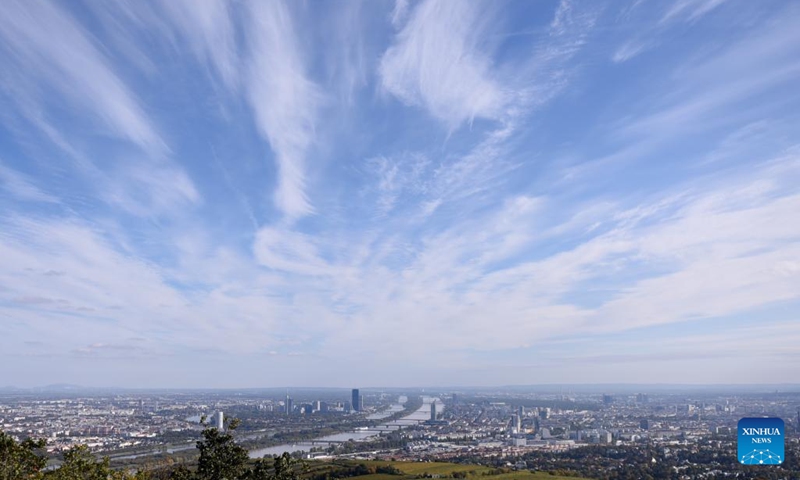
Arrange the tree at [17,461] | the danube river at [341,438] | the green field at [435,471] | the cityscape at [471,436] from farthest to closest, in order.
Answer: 1. the danube river at [341,438]
2. the cityscape at [471,436]
3. the green field at [435,471]
4. the tree at [17,461]

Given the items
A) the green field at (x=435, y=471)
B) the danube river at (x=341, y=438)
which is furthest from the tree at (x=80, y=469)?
the danube river at (x=341, y=438)

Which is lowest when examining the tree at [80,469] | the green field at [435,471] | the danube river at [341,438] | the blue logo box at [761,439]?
the danube river at [341,438]

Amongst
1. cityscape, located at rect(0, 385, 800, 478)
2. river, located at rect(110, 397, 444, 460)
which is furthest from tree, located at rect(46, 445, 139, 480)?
river, located at rect(110, 397, 444, 460)

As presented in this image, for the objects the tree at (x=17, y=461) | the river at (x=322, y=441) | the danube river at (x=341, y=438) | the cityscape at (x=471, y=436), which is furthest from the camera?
the danube river at (x=341, y=438)

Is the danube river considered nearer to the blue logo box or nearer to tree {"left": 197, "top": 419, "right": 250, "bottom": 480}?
tree {"left": 197, "top": 419, "right": 250, "bottom": 480}

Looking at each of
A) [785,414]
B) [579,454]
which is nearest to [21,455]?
[579,454]

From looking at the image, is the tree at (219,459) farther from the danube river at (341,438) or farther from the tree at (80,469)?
the danube river at (341,438)

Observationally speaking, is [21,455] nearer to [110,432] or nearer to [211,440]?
[211,440]
